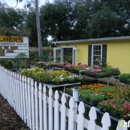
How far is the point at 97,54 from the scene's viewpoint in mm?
10891

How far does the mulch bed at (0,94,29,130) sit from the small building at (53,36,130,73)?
729 centimetres

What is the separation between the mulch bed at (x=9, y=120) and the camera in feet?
9.95

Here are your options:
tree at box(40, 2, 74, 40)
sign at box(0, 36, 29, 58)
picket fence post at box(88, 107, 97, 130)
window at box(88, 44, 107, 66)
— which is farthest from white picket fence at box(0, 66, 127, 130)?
tree at box(40, 2, 74, 40)

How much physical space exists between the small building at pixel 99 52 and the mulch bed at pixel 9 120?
287 inches

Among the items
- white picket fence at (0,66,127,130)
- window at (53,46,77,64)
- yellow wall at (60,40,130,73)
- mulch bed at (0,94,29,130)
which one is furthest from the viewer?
window at (53,46,77,64)

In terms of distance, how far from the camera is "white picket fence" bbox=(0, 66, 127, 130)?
1617 mm

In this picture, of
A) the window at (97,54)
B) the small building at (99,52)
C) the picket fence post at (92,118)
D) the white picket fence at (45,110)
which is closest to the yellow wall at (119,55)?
the small building at (99,52)

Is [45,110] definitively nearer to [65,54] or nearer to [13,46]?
[13,46]

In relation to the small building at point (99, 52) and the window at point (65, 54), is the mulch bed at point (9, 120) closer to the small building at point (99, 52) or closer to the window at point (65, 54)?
the small building at point (99, 52)

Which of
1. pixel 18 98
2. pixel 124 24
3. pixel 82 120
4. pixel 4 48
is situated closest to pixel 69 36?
pixel 124 24

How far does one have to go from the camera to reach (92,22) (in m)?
17.9

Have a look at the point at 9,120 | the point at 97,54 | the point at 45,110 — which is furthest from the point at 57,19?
the point at 45,110

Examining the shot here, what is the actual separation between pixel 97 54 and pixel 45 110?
9.01 m

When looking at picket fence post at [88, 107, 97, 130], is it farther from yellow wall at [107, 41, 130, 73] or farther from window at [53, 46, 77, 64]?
window at [53, 46, 77, 64]
